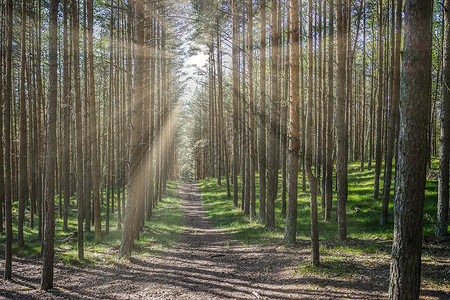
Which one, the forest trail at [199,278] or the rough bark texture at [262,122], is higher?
the rough bark texture at [262,122]

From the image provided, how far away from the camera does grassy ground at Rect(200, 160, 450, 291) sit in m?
7.14

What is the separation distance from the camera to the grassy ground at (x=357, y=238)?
7139 mm

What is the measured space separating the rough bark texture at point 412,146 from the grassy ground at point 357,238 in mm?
1887

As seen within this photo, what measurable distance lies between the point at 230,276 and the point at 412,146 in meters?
5.63

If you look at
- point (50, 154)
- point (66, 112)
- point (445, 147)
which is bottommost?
point (50, 154)

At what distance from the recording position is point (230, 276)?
8.25m

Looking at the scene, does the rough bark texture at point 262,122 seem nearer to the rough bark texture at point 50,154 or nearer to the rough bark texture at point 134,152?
the rough bark texture at point 134,152

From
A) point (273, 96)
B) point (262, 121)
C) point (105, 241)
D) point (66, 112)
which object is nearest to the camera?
point (66, 112)

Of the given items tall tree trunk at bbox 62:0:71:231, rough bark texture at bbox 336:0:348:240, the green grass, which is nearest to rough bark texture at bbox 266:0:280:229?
the green grass

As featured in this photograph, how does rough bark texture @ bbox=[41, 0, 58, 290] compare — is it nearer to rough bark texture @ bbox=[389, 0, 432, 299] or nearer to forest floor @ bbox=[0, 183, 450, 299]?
forest floor @ bbox=[0, 183, 450, 299]

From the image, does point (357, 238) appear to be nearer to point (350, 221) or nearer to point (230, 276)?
point (350, 221)

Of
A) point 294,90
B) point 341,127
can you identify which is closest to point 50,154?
point 294,90

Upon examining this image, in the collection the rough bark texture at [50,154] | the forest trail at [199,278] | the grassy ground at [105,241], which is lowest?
the grassy ground at [105,241]

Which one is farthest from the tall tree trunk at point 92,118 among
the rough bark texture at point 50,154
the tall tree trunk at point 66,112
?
the rough bark texture at point 50,154
